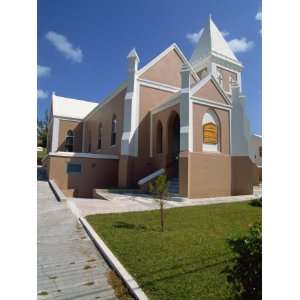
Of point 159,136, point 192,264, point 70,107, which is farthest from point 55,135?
point 192,264

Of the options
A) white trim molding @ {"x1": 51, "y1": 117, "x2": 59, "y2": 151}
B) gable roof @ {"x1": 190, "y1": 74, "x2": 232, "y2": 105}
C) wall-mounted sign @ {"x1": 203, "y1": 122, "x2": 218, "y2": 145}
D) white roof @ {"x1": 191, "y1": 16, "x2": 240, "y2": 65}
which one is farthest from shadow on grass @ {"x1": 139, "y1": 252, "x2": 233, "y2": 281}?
white trim molding @ {"x1": 51, "y1": 117, "x2": 59, "y2": 151}

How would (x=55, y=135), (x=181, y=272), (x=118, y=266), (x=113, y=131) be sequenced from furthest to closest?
(x=55, y=135), (x=113, y=131), (x=118, y=266), (x=181, y=272)

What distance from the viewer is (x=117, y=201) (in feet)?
35.3

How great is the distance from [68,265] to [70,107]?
22.8 meters

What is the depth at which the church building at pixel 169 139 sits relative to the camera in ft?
39.4

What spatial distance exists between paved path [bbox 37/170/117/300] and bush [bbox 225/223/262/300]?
1.59 meters

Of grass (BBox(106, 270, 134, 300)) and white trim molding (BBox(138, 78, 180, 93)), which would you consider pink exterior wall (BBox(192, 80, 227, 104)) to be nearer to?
white trim molding (BBox(138, 78, 180, 93))

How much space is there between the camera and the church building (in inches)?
473

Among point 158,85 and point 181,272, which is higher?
point 158,85

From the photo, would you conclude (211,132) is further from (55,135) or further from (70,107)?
(70,107)

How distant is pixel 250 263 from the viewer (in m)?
2.17
